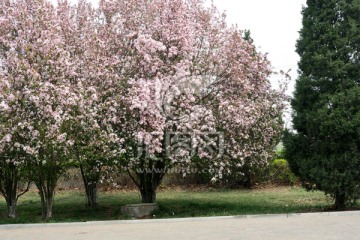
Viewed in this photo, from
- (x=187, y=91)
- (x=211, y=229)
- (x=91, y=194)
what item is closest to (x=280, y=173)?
(x=91, y=194)

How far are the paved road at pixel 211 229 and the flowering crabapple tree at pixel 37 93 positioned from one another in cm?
195

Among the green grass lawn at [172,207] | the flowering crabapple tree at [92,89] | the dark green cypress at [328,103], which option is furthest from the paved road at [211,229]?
the flowering crabapple tree at [92,89]

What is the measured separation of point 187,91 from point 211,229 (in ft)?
15.7

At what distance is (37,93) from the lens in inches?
473

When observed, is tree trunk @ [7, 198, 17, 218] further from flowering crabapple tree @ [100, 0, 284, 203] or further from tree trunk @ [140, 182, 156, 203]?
tree trunk @ [140, 182, 156, 203]

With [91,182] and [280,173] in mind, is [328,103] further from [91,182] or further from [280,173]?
[280,173]

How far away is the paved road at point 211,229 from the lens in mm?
9344

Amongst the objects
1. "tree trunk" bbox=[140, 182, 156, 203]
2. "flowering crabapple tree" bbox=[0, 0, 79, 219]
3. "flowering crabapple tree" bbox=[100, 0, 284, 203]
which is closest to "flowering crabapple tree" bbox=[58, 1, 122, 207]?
"flowering crabapple tree" bbox=[0, 0, 79, 219]

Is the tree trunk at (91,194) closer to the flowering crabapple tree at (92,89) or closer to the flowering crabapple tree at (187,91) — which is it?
the flowering crabapple tree at (92,89)

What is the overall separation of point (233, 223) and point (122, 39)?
7235 mm

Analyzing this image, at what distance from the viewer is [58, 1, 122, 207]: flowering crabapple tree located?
1277 centimetres

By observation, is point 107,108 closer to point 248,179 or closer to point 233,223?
point 233,223

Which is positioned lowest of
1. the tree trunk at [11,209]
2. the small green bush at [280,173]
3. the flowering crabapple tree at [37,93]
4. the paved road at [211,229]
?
the paved road at [211,229]

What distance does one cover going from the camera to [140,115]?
13.2 meters
